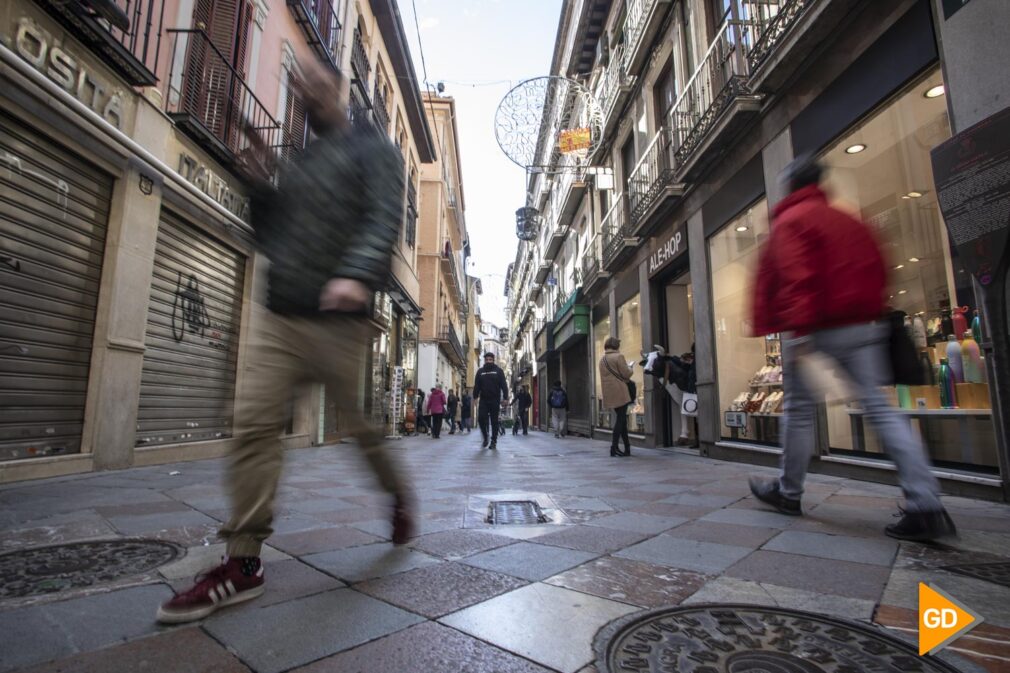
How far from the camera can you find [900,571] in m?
2.04

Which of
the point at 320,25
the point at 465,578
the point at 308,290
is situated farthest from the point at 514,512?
the point at 320,25

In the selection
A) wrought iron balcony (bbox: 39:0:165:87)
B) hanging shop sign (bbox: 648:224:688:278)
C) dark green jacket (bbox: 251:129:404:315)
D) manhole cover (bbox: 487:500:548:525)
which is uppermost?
wrought iron balcony (bbox: 39:0:165:87)

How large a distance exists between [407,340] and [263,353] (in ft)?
64.4

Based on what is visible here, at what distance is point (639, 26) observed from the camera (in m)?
11.1

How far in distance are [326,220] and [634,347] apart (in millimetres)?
11083

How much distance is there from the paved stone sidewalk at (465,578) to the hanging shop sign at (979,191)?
160 centimetres

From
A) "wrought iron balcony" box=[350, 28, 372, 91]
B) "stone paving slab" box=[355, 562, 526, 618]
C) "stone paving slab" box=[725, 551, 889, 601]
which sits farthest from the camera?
"wrought iron balcony" box=[350, 28, 372, 91]

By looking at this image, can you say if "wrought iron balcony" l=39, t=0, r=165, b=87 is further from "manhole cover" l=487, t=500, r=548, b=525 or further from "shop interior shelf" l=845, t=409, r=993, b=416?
"shop interior shelf" l=845, t=409, r=993, b=416

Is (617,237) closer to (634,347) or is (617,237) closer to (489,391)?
(634,347)

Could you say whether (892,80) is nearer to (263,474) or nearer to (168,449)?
(263,474)

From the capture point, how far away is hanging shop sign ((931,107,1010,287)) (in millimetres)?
3197

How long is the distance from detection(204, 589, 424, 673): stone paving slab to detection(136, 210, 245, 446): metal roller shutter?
5.96 metres

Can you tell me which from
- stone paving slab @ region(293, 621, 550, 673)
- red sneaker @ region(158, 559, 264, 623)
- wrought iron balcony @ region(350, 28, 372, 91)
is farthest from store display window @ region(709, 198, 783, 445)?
wrought iron balcony @ region(350, 28, 372, 91)

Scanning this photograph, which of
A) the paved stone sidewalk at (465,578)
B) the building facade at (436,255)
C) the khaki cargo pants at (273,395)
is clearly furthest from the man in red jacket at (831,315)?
the building facade at (436,255)
